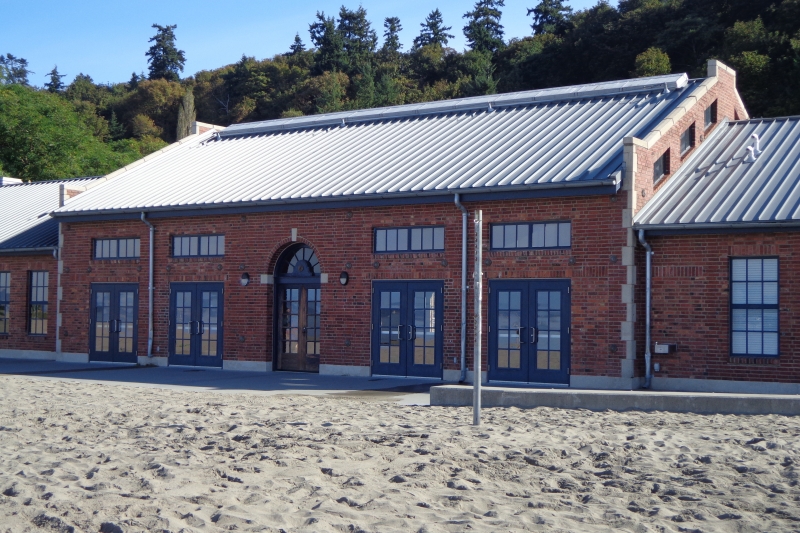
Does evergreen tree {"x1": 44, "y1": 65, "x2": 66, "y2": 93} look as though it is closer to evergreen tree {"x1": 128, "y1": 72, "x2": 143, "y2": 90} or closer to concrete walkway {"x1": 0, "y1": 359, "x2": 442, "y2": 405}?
evergreen tree {"x1": 128, "y1": 72, "x2": 143, "y2": 90}

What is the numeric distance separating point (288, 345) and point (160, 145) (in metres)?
48.0

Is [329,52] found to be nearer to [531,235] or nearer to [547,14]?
[547,14]

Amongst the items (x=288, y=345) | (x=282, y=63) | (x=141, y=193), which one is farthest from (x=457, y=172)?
(x=282, y=63)

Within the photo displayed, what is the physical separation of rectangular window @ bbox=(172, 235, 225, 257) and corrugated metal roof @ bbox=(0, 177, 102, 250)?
4382mm

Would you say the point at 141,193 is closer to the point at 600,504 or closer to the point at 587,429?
the point at 587,429

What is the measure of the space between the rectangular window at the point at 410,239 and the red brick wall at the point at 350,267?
0.18 metres

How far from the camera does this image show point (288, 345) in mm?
22422

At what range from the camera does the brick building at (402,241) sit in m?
18.2

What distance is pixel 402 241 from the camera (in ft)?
66.9

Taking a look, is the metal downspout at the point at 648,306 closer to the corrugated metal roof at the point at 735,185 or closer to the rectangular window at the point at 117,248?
the corrugated metal roof at the point at 735,185

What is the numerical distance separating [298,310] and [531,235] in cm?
632

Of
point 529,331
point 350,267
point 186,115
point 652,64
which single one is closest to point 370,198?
point 350,267

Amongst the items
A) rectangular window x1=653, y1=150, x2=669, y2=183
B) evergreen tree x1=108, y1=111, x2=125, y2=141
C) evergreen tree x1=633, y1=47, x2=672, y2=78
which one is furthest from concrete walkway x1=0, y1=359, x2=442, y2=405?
evergreen tree x1=108, y1=111, x2=125, y2=141

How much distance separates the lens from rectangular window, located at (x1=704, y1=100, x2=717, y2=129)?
22141mm
